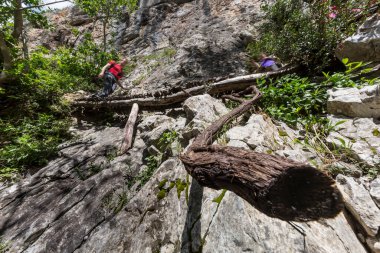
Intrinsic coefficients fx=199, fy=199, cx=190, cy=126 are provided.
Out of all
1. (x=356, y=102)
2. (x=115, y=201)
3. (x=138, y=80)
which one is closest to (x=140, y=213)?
(x=115, y=201)

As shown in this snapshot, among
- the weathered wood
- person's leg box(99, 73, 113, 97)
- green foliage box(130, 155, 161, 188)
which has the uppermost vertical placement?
person's leg box(99, 73, 113, 97)

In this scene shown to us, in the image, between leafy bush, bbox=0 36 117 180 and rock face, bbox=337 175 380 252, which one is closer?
rock face, bbox=337 175 380 252

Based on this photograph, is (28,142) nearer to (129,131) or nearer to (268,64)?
(129,131)

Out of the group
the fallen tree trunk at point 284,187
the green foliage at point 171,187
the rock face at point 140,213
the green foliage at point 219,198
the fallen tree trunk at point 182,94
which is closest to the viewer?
the fallen tree trunk at point 284,187

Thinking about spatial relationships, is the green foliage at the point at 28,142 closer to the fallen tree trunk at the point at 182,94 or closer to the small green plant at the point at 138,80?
the fallen tree trunk at the point at 182,94

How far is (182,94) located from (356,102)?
450 centimetres

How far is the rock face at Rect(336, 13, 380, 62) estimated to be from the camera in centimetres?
456

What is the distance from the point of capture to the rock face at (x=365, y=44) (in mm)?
4559

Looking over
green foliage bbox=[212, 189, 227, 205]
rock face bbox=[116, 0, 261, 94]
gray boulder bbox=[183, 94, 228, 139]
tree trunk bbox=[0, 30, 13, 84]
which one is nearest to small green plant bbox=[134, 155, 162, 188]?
gray boulder bbox=[183, 94, 228, 139]

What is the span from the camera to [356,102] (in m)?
3.68

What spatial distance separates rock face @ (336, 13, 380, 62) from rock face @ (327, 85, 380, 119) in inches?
52.8

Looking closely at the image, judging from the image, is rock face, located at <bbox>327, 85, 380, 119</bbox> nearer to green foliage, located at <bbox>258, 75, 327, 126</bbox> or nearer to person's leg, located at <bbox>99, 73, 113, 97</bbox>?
green foliage, located at <bbox>258, 75, 327, 126</bbox>

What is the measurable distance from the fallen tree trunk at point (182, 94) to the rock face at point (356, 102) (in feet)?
6.59

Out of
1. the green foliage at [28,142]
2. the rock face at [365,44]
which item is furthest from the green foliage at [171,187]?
the rock face at [365,44]
